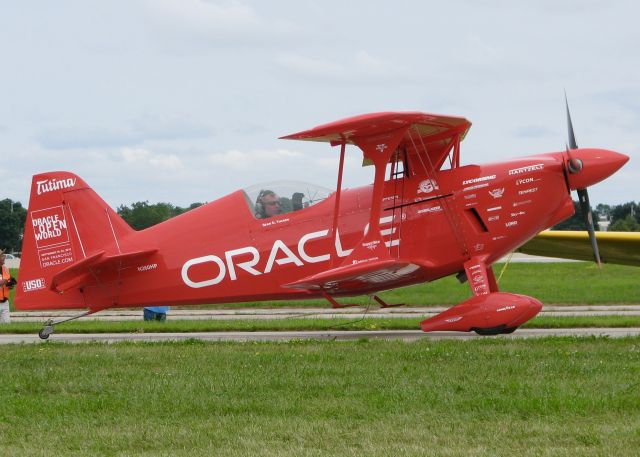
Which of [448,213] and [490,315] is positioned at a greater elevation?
[448,213]

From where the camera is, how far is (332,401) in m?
8.84

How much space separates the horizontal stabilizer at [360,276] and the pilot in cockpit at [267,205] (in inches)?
48.8

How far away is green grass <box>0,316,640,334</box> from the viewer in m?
17.1

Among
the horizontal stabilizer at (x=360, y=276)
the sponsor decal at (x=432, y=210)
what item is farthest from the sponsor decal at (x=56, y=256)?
the sponsor decal at (x=432, y=210)

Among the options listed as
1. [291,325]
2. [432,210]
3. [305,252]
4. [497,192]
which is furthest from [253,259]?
[497,192]

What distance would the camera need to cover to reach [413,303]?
2708cm

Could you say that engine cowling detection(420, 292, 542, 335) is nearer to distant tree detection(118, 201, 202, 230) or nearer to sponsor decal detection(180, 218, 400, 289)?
sponsor decal detection(180, 218, 400, 289)

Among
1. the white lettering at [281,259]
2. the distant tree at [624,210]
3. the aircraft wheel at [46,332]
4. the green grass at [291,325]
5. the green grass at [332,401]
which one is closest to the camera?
the green grass at [332,401]

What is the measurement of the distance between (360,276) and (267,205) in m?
2.18

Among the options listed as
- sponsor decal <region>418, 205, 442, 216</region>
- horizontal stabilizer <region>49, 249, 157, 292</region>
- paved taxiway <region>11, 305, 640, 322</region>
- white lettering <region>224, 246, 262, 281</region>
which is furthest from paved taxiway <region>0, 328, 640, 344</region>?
paved taxiway <region>11, 305, 640, 322</region>

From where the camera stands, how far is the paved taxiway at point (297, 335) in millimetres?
15352

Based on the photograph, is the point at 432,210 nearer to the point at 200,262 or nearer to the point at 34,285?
the point at 200,262

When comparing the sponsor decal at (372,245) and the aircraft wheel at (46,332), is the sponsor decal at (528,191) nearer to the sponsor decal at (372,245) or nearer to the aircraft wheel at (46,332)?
the sponsor decal at (372,245)

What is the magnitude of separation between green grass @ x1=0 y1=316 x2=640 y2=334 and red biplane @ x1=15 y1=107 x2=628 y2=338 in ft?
6.02
